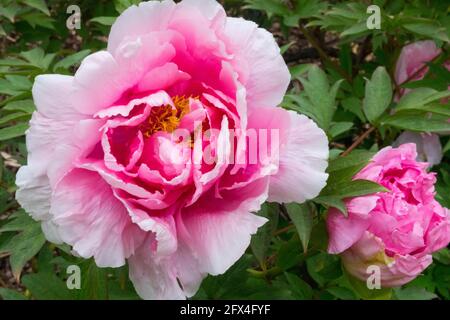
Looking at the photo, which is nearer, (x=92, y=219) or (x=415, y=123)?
(x=92, y=219)

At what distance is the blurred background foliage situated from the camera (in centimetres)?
99

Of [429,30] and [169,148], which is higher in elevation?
[169,148]

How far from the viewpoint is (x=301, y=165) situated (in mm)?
812

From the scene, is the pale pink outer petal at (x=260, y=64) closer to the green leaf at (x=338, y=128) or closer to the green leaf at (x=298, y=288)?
the green leaf at (x=338, y=128)

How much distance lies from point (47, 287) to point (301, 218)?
1.64ft

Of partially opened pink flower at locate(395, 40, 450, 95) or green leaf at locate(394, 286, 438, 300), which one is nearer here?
green leaf at locate(394, 286, 438, 300)

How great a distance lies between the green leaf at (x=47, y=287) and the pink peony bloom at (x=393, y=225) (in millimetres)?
490

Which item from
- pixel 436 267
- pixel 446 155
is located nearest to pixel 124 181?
pixel 436 267

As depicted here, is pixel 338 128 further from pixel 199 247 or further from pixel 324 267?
pixel 199 247

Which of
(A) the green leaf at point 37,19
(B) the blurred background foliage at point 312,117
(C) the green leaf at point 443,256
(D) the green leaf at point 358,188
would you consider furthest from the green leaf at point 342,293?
(A) the green leaf at point 37,19

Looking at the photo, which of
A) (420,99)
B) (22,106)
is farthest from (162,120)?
(420,99)

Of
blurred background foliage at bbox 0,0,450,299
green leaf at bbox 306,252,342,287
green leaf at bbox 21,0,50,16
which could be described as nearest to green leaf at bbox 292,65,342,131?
blurred background foliage at bbox 0,0,450,299

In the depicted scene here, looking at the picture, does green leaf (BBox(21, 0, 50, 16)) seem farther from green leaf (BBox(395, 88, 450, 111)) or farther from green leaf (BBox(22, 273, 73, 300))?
green leaf (BBox(395, 88, 450, 111))

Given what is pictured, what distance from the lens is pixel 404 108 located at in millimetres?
1152
